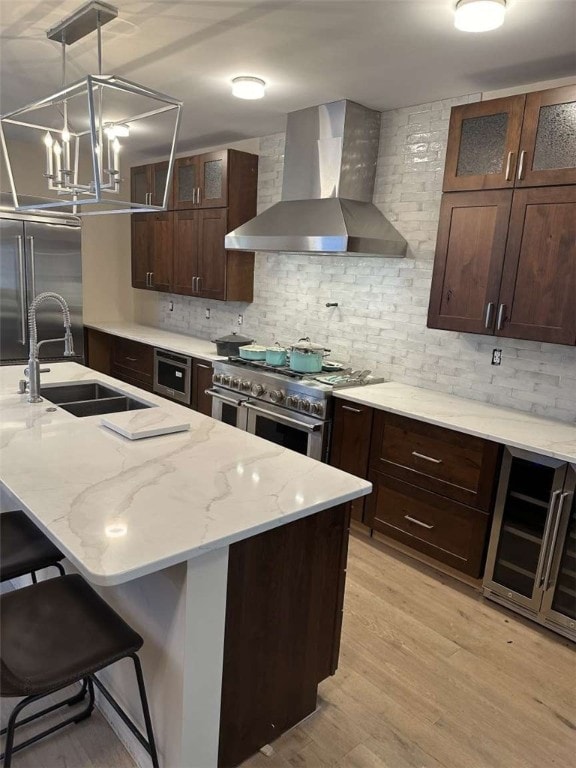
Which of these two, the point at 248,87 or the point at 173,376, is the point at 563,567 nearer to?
the point at 248,87

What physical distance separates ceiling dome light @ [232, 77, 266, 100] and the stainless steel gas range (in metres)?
1.70

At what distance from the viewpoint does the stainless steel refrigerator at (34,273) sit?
461 centimetres

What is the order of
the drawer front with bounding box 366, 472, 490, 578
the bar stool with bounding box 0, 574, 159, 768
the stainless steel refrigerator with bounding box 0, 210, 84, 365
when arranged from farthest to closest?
the stainless steel refrigerator with bounding box 0, 210, 84, 365
the drawer front with bounding box 366, 472, 490, 578
the bar stool with bounding box 0, 574, 159, 768

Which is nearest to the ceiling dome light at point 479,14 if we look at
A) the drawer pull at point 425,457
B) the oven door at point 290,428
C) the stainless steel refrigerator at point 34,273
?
the drawer pull at point 425,457

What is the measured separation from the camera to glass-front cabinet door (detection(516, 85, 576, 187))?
2.40 meters

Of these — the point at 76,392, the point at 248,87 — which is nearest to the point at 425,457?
the point at 76,392

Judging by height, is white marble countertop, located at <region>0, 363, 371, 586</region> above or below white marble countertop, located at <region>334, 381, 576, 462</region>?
above

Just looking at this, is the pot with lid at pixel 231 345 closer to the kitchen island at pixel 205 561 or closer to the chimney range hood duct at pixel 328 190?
the chimney range hood duct at pixel 328 190

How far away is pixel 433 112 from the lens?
3.26m

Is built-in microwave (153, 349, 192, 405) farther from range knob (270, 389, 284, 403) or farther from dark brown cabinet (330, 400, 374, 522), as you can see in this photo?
dark brown cabinet (330, 400, 374, 522)

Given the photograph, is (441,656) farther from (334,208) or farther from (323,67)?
(323,67)

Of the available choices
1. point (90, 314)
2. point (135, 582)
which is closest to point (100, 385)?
point (135, 582)

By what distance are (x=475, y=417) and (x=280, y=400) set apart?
A: 1253 mm

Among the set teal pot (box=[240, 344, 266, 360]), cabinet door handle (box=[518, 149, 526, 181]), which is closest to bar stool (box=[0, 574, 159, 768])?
teal pot (box=[240, 344, 266, 360])
